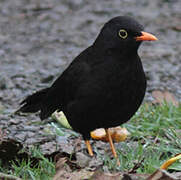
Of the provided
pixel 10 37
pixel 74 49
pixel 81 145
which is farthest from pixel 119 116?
pixel 10 37

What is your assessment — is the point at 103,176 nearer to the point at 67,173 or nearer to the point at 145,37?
the point at 67,173

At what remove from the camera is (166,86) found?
23.4ft

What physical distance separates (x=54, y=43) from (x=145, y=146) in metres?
4.69

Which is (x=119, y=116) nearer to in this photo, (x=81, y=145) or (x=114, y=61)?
(x=114, y=61)

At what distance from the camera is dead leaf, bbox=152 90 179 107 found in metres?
6.14

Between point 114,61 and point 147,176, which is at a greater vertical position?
point 114,61

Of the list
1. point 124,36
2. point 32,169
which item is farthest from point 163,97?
point 32,169

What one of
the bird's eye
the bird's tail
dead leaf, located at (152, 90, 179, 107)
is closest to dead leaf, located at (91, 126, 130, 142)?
the bird's tail

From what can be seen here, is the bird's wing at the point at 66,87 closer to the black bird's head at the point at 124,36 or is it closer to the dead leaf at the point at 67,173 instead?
the black bird's head at the point at 124,36

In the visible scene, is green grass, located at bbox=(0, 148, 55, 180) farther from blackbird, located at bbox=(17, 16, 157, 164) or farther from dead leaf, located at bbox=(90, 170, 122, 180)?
blackbird, located at bbox=(17, 16, 157, 164)

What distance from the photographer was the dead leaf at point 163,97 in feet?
20.2

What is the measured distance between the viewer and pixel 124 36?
4.56 m

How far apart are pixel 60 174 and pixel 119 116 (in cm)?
106

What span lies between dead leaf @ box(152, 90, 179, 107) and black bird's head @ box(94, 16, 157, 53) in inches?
64.2
